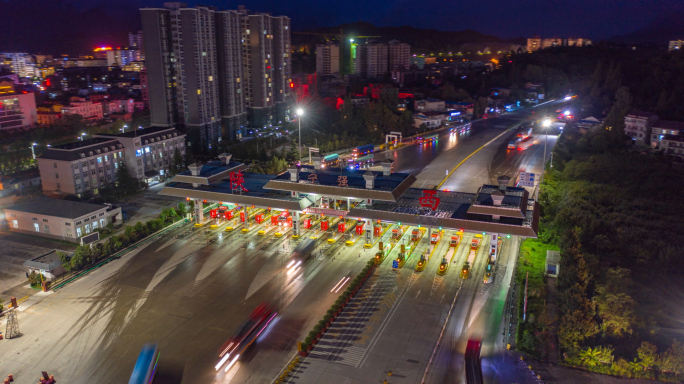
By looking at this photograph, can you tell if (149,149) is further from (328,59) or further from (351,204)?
(328,59)

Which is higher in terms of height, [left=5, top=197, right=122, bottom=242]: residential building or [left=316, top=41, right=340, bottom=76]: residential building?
[left=316, top=41, right=340, bottom=76]: residential building

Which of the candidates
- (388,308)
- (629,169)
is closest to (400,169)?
(629,169)

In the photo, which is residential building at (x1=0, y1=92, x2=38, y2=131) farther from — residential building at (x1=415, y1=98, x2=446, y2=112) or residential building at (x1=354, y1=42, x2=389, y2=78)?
residential building at (x1=354, y1=42, x2=389, y2=78)

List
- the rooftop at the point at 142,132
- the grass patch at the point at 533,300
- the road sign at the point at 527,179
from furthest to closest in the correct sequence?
the rooftop at the point at 142,132 < the road sign at the point at 527,179 < the grass patch at the point at 533,300

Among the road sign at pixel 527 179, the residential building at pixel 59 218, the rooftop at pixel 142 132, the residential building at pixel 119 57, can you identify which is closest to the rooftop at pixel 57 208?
the residential building at pixel 59 218

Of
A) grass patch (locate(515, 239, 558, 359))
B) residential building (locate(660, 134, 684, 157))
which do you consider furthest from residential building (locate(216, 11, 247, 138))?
residential building (locate(660, 134, 684, 157))

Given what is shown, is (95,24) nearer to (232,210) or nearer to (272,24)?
(272,24)

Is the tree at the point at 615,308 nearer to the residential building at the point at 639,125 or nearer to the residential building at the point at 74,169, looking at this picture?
the residential building at the point at 74,169
